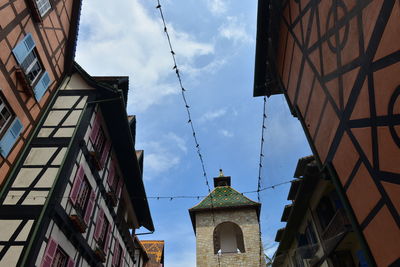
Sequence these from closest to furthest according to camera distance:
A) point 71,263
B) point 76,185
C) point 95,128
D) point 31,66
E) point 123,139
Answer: point 71,263 < point 76,185 < point 31,66 < point 95,128 < point 123,139

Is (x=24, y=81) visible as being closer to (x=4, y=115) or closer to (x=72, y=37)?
(x=4, y=115)

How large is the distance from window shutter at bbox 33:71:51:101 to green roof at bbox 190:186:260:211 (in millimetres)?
12573

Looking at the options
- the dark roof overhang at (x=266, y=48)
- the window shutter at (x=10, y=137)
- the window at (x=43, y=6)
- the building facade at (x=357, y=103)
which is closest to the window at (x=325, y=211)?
the dark roof overhang at (x=266, y=48)

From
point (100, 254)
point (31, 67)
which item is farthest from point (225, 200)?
point (31, 67)

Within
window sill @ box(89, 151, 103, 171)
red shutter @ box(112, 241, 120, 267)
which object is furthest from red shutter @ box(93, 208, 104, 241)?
red shutter @ box(112, 241, 120, 267)

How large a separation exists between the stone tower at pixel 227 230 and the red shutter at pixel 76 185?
9.75m

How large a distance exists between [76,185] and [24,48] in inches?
152

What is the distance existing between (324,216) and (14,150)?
9434mm

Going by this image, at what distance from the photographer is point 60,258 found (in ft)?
24.1

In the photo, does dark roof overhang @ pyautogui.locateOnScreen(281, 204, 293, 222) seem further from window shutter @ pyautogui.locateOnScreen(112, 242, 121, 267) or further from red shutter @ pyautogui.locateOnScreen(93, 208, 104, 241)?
red shutter @ pyautogui.locateOnScreen(93, 208, 104, 241)

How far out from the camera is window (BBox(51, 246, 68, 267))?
7.10m

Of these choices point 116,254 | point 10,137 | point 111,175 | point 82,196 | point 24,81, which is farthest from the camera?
point 116,254

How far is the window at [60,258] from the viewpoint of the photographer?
23.3 ft

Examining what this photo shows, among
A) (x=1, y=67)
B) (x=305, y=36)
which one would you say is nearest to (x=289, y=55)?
(x=305, y=36)
